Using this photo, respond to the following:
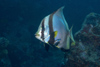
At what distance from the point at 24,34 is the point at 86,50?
34.0 ft

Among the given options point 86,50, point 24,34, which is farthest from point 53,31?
point 24,34

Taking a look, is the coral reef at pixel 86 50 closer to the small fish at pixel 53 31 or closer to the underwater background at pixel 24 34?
the small fish at pixel 53 31

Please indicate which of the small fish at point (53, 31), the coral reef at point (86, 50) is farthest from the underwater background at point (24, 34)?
the small fish at point (53, 31)

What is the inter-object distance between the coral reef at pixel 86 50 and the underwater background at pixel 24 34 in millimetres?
4023

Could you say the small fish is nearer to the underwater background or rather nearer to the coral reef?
the coral reef

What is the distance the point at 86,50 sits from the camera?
117 inches

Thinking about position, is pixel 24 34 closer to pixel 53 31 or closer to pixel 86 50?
pixel 86 50

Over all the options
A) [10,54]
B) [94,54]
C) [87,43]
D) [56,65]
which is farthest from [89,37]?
[10,54]

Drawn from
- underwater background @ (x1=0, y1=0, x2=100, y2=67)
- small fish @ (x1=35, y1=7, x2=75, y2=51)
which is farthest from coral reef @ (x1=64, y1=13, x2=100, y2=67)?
underwater background @ (x1=0, y1=0, x2=100, y2=67)

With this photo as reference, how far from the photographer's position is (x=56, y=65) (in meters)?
9.94

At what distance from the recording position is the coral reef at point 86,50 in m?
2.77

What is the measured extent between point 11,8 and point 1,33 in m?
4.36

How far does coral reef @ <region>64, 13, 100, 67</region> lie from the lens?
2.77 m

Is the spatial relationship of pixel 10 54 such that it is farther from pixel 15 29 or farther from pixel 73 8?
pixel 73 8
